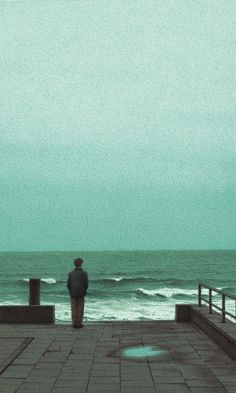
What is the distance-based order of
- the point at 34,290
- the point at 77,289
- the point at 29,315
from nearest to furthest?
the point at 77,289 → the point at 29,315 → the point at 34,290

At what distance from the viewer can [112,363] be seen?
910 centimetres

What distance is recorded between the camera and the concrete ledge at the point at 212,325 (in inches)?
374

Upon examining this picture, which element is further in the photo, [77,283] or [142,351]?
[77,283]

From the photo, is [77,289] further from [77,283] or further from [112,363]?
[112,363]

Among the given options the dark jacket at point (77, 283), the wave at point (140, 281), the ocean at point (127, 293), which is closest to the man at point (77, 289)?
the dark jacket at point (77, 283)

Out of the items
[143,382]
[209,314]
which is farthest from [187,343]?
[143,382]

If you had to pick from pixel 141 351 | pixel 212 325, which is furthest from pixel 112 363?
pixel 212 325

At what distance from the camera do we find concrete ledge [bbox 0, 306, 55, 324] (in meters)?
14.8

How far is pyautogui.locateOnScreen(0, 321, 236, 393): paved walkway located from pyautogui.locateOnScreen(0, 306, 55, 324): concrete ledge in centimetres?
146

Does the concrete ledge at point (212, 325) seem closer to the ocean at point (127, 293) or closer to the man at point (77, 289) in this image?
the man at point (77, 289)

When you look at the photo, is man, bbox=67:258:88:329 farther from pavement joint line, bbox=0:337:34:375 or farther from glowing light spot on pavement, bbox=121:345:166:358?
glowing light spot on pavement, bbox=121:345:166:358

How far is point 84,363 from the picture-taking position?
9109mm

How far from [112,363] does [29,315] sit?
6.10 meters

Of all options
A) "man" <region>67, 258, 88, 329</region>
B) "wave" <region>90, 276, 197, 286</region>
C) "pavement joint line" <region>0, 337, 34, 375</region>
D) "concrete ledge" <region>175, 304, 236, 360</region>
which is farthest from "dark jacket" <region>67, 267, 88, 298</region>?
"wave" <region>90, 276, 197, 286</region>
